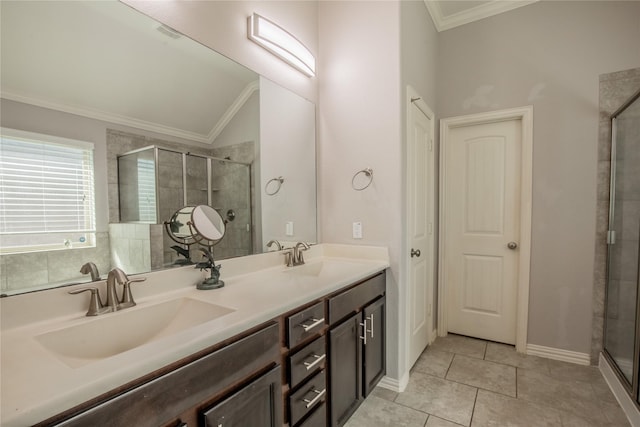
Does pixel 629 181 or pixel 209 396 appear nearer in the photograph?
pixel 209 396

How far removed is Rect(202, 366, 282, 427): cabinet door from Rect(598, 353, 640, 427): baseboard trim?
2.07 m

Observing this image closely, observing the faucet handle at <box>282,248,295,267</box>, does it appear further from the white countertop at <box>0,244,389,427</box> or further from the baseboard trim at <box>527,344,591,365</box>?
the baseboard trim at <box>527,344,591,365</box>

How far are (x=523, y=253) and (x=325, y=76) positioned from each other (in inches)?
88.9

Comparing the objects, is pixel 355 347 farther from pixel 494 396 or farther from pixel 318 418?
pixel 494 396

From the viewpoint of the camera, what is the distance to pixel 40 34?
0.97m

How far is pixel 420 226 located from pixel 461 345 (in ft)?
4.13

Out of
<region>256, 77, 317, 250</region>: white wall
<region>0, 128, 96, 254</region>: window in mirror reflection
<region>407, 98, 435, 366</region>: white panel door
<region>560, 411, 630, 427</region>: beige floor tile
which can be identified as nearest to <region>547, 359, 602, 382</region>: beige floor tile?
<region>560, 411, 630, 427</region>: beige floor tile

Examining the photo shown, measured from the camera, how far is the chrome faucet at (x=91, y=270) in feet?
3.35

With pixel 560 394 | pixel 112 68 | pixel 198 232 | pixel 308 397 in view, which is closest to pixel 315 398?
pixel 308 397

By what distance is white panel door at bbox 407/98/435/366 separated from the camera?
2.15m

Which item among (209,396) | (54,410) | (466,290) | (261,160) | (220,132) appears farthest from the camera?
(466,290)

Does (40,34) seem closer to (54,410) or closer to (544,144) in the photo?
(54,410)

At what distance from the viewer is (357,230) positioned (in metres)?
2.13

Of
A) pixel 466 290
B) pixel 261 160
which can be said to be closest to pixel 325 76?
pixel 261 160
